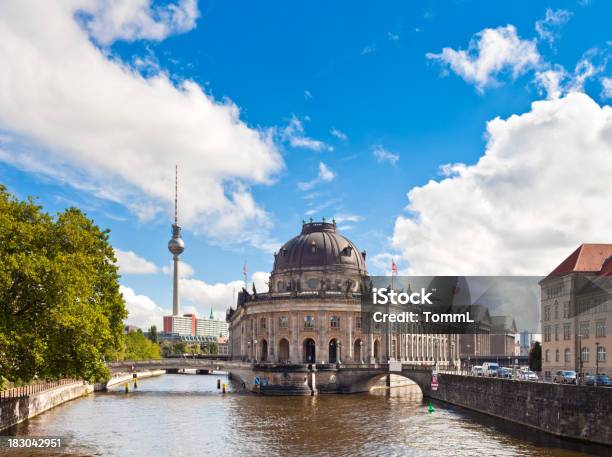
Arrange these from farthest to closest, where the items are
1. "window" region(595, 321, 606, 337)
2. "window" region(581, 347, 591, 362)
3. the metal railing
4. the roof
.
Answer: the roof, "window" region(581, 347, 591, 362), "window" region(595, 321, 606, 337), the metal railing

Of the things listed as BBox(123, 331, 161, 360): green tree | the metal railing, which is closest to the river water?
the metal railing

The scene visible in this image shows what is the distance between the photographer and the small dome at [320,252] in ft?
434

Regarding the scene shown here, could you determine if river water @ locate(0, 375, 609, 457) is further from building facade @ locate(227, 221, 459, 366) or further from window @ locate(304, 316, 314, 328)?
window @ locate(304, 316, 314, 328)

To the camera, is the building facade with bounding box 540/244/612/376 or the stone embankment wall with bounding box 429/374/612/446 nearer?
the stone embankment wall with bounding box 429/374/612/446

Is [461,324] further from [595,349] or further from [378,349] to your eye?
[595,349]

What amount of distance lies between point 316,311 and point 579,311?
149ft

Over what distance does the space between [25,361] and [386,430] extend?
97.3 ft

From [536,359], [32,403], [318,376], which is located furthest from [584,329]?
[32,403]

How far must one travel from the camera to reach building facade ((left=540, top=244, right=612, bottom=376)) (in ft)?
269

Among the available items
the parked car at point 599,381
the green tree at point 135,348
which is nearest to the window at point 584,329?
the parked car at point 599,381

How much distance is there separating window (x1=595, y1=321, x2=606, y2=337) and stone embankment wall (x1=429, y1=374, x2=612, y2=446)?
826 inches

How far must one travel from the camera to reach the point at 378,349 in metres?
126

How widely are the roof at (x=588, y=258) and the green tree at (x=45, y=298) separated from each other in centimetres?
6490

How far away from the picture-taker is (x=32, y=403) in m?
61.0
